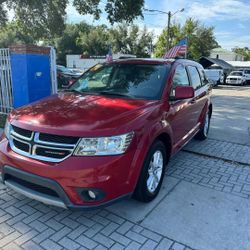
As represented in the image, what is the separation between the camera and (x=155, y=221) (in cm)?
323

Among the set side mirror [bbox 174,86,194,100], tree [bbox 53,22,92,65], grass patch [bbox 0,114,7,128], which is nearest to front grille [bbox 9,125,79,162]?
side mirror [bbox 174,86,194,100]

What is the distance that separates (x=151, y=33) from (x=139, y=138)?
177ft

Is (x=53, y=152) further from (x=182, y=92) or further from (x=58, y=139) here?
(x=182, y=92)

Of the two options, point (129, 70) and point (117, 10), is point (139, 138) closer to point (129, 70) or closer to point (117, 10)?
point (129, 70)

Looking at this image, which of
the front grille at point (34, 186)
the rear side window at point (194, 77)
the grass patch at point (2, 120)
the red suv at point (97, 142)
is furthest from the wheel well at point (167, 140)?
the grass patch at point (2, 120)

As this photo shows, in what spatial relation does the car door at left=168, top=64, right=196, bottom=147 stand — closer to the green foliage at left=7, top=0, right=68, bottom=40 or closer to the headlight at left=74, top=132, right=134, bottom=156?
the headlight at left=74, top=132, right=134, bottom=156

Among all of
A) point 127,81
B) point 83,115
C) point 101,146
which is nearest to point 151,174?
point 101,146

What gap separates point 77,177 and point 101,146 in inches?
14.9

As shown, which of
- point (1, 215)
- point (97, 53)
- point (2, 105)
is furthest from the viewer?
point (97, 53)

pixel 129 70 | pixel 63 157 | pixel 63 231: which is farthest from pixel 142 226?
pixel 129 70

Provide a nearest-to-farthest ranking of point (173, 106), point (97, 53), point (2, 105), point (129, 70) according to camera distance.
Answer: point (173, 106) < point (129, 70) < point (2, 105) < point (97, 53)

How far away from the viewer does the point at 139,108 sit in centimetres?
341

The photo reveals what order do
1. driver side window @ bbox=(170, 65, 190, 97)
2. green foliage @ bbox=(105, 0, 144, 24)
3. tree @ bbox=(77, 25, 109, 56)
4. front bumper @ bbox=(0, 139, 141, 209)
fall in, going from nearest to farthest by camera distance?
1. front bumper @ bbox=(0, 139, 141, 209)
2. driver side window @ bbox=(170, 65, 190, 97)
3. green foliage @ bbox=(105, 0, 144, 24)
4. tree @ bbox=(77, 25, 109, 56)

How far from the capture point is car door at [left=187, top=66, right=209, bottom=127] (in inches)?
204
